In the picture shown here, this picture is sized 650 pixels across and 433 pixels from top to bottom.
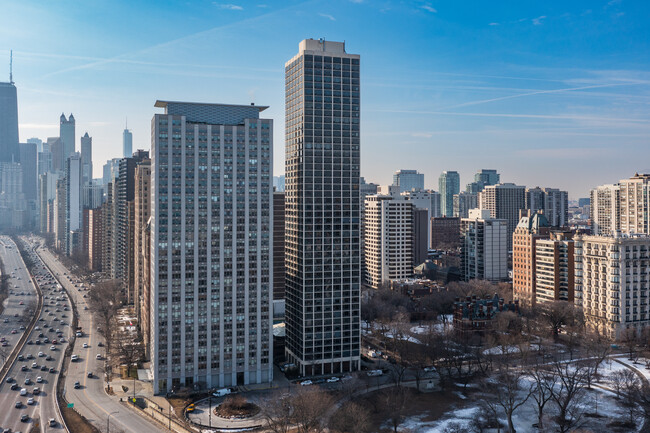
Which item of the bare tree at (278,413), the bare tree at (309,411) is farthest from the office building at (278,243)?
the bare tree at (309,411)

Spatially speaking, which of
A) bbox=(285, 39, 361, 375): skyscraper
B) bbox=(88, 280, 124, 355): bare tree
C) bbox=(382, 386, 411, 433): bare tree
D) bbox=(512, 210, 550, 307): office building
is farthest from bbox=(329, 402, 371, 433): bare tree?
bbox=(512, 210, 550, 307): office building

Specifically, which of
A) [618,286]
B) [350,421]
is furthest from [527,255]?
[350,421]

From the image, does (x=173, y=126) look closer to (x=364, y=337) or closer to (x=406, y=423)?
(x=406, y=423)

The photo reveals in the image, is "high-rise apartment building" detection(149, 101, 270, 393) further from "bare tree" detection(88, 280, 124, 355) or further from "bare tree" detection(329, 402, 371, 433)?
"bare tree" detection(88, 280, 124, 355)

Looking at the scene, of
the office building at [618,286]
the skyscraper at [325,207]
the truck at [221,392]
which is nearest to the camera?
the truck at [221,392]

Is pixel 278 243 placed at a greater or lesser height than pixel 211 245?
lesser

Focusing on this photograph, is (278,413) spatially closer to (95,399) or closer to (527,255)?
(95,399)

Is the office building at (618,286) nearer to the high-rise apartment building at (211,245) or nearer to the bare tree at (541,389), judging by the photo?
the bare tree at (541,389)
